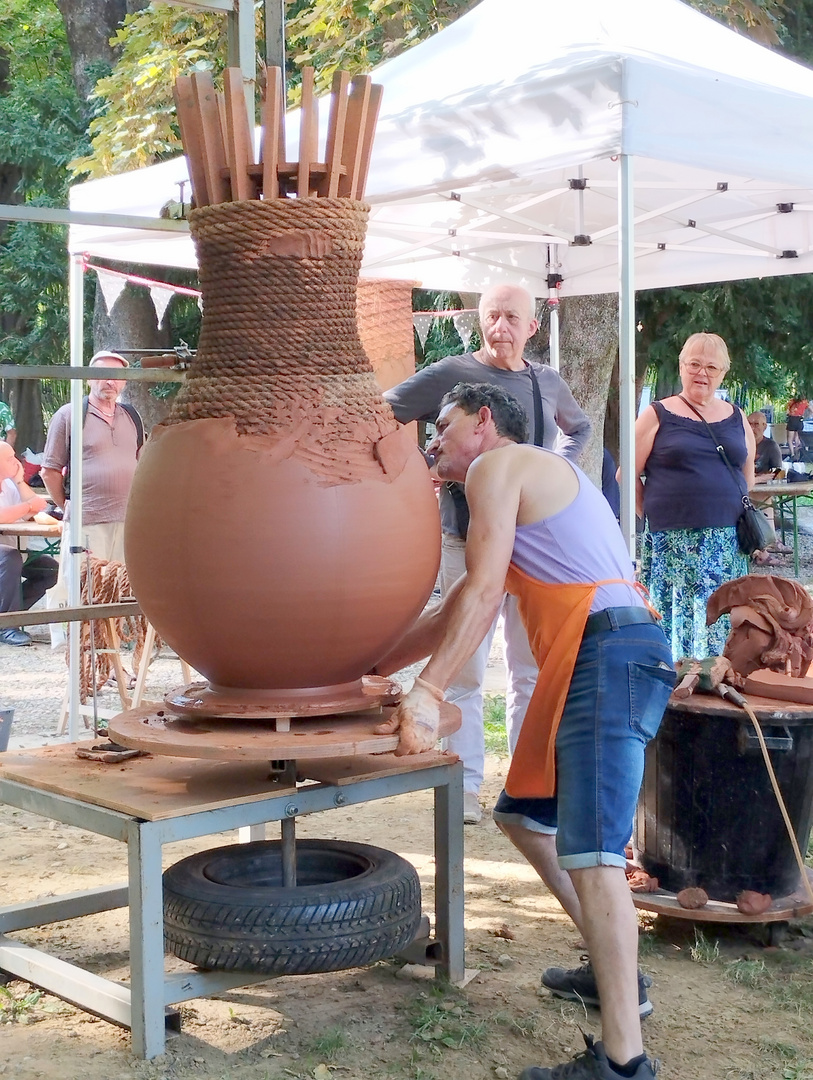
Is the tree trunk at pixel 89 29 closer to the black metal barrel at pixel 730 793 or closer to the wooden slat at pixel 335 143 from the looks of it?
the wooden slat at pixel 335 143

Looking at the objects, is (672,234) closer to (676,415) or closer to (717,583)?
(676,415)

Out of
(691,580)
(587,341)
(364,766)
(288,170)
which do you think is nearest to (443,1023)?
(364,766)

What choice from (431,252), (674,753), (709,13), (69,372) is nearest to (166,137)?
(431,252)

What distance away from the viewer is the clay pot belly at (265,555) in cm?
259

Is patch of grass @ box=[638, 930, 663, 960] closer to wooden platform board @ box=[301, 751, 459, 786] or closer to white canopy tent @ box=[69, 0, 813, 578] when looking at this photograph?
wooden platform board @ box=[301, 751, 459, 786]

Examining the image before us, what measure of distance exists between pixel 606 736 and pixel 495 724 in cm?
369

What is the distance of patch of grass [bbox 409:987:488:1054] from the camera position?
2.87 m

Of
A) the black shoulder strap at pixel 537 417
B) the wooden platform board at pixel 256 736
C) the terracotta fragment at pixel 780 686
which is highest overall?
the black shoulder strap at pixel 537 417

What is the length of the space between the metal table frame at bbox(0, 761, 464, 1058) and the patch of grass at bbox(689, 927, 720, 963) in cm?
74

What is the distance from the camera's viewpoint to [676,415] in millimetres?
5125

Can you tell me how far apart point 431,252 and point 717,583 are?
2.84 metres

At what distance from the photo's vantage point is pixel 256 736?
2.62m

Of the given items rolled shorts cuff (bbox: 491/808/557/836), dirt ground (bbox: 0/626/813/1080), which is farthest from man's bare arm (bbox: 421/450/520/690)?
dirt ground (bbox: 0/626/813/1080)

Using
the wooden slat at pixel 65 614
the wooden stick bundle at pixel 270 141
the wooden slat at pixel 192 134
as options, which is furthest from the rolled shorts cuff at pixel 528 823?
→ the wooden slat at pixel 192 134
